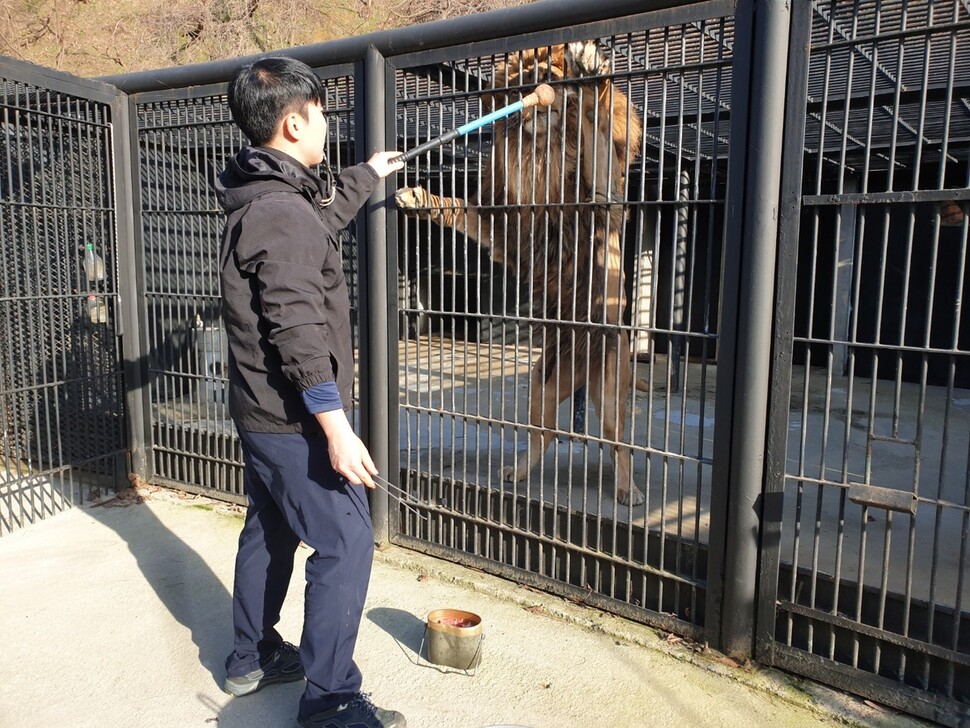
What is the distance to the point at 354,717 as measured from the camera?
2209 millimetres

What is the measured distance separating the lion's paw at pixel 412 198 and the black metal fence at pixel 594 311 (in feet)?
0.05

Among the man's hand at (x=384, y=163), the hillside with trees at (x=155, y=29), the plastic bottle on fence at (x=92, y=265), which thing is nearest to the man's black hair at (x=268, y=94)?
the man's hand at (x=384, y=163)

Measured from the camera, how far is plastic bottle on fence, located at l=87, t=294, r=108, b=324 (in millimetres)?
4344

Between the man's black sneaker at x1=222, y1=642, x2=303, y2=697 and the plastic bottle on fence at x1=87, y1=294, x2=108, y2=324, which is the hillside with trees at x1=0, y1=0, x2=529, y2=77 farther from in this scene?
the man's black sneaker at x1=222, y1=642, x2=303, y2=697

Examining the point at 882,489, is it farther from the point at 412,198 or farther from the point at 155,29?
the point at 155,29

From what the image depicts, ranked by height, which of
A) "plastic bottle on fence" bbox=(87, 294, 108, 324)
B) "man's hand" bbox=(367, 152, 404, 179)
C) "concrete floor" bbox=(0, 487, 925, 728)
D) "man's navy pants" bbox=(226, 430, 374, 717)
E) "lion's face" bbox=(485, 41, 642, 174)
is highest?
"lion's face" bbox=(485, 41, 642, 174)

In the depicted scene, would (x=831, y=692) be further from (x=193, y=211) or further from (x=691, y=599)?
(x=193, y=211)

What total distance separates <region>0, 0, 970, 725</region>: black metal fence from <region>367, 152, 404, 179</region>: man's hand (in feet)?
1.49

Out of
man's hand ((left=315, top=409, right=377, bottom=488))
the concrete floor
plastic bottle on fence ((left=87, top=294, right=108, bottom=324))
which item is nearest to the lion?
the concrete floor

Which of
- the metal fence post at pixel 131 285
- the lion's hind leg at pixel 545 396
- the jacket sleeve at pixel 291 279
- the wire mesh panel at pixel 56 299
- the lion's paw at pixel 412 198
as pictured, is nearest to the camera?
the jacket sleeve at pixel 291 279

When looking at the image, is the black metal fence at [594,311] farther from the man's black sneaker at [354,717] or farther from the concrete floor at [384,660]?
the man's black sneaker at [354,717]

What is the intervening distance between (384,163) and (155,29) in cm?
1551

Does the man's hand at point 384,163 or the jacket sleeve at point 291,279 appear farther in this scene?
the man's hand at point 384,163

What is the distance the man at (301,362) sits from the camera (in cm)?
205
